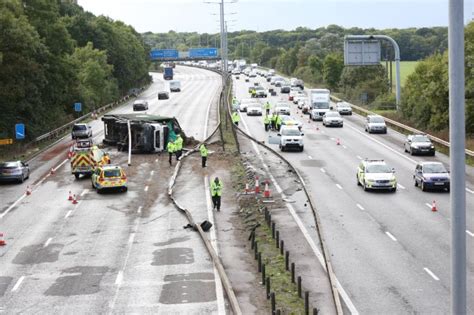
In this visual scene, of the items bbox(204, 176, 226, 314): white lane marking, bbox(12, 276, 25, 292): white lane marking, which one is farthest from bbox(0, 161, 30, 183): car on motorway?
bbox(12, 276, 25, 292): white lane marking

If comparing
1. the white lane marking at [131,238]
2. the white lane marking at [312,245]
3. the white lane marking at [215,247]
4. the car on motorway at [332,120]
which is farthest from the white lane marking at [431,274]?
the car on motorway at [332,120]

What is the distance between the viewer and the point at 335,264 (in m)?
25.2

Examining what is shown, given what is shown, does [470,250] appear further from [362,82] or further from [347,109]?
[362,82]

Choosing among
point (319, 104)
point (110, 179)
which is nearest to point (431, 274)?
point (110, 179)

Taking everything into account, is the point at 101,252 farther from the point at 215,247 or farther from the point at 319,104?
the point at 319,104

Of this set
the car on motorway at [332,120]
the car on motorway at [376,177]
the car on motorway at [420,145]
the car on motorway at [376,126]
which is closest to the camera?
the car on motorway at [376,177]

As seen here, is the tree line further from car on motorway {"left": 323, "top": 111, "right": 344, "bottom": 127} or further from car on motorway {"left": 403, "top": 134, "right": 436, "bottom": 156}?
car on motorway {"left": 403, "top": 134, "right": 436, "bottom": 156}

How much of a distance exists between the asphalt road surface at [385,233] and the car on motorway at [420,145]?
0.65m

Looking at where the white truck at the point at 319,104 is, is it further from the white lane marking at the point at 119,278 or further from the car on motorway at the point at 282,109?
the white lane marking at the point at 119,278

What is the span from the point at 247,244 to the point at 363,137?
37911 millimetres

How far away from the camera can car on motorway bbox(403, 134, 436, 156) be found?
52.3 meters

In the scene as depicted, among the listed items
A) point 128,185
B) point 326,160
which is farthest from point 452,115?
point 326,160

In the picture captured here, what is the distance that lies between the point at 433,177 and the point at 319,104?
4214 centimetres

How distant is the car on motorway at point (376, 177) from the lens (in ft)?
129
